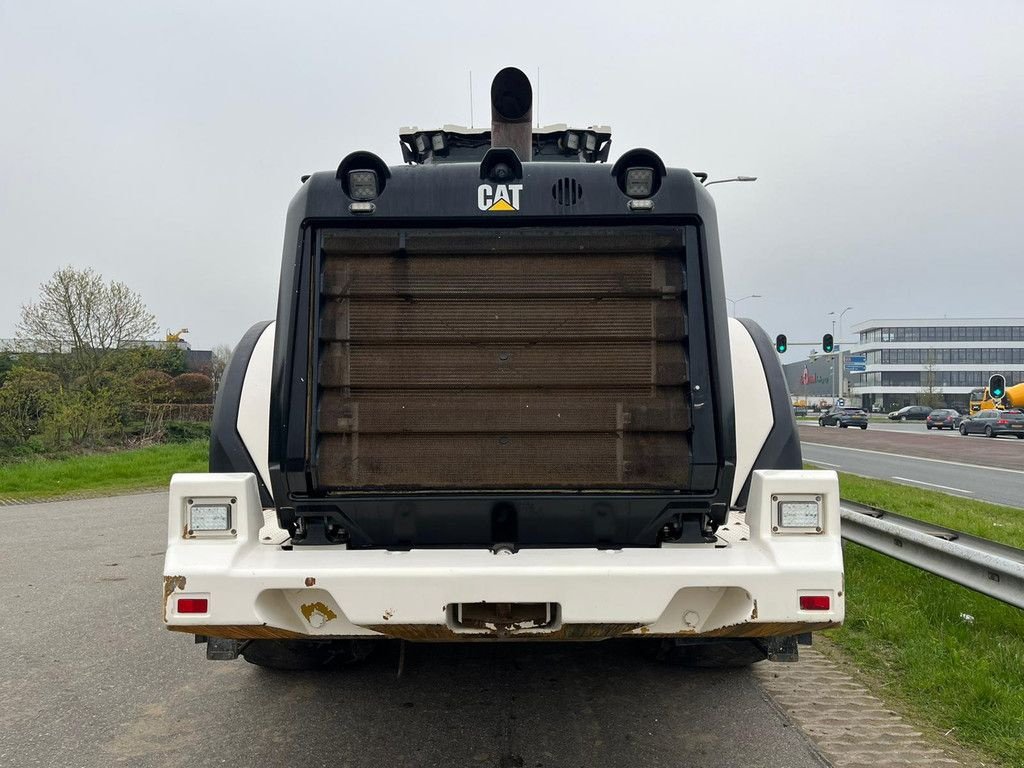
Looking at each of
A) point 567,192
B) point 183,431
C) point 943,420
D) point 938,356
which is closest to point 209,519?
point 567,192

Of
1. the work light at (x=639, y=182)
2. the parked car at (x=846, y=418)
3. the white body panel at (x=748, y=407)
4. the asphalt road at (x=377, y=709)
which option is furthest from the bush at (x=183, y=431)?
the parked car at (x=846, y=418)

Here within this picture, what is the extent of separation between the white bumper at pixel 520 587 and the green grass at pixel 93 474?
→ 1266 cm

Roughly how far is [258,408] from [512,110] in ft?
5.96

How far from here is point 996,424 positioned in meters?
37.1

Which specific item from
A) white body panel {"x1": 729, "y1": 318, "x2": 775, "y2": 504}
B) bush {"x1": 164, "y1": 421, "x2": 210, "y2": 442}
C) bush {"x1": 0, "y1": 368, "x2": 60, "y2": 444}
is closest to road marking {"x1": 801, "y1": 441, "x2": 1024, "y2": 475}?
white body panel {"x1": 729, "y1": 318, "x2": 775, "y2": 504}

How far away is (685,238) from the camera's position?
2.93 metres

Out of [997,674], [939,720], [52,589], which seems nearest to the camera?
[939,720]

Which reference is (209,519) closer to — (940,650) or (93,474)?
(940,650)

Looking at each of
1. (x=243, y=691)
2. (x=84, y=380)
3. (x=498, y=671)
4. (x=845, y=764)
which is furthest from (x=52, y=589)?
(x=84, y=380)

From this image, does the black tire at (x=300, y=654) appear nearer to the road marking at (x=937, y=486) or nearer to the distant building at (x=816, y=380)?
the road marking at (x=937, y=486)

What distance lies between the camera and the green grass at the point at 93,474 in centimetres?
1403

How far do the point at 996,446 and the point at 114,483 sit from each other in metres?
30.0

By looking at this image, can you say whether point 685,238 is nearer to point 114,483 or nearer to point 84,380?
point 114,483

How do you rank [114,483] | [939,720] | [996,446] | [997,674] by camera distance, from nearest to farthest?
[939,720], [997,674], [114,483], [996,446]
